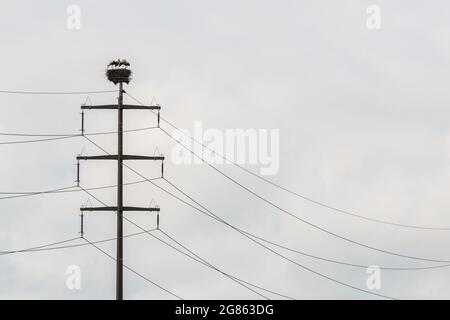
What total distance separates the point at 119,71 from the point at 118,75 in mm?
351

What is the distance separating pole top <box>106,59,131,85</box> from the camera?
85.8 m

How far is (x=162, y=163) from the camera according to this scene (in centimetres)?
8512

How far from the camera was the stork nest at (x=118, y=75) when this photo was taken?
85.8m

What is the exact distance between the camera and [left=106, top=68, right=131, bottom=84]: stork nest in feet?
282

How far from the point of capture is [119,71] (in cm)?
8581
